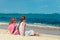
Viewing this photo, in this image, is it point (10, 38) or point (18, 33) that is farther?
point (18, 33)

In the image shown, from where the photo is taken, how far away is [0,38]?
9938mm

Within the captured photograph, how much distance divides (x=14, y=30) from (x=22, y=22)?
765 millimetres

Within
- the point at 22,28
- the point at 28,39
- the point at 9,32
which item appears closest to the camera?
the point at 28,39

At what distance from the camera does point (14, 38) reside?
32.7ft

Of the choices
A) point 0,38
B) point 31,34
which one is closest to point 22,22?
point 31,34

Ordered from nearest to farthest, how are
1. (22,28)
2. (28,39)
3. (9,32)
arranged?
(28,39)
(22,28)
(9,32)

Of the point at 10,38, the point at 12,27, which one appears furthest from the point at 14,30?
the point at 10,38

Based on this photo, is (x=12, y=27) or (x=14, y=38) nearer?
(x=14, y=38)

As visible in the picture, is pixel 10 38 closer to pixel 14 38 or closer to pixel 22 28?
pixel 14 38

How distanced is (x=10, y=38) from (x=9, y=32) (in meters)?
2.14

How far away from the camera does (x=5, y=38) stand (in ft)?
32.7

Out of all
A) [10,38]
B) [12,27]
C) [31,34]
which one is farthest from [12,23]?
A: [10,38]

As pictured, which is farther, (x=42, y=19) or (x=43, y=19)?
(x=43, y=19)

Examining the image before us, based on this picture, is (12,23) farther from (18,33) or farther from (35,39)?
(35,39)
